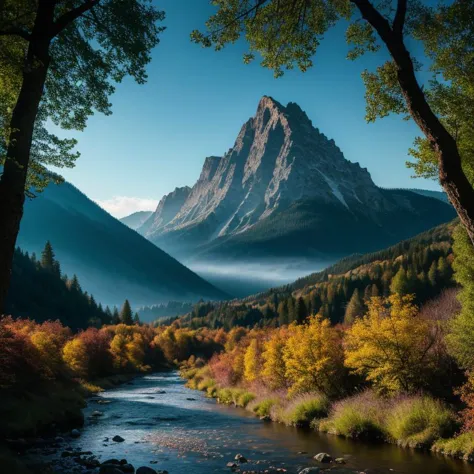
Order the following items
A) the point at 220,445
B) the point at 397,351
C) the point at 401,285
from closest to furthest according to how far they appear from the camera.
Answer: the point at 220,445 < the point at 397,351 < the point at 401,285

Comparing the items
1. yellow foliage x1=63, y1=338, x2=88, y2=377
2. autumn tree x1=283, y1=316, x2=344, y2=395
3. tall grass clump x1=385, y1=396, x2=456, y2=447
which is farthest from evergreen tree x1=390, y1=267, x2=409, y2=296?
tall grass clump x1=385, y1=396, x2=456, y2=447

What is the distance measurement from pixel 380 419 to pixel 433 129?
2942cm

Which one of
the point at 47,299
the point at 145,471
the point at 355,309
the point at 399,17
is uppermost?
the point at 47,299

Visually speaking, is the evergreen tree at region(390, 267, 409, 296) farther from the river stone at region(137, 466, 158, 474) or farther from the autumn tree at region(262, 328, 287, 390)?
the river stone at region(137, 466, 158, 474)

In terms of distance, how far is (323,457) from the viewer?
26.6 metres

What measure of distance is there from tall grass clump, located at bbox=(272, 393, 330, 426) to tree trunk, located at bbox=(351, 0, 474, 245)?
34.3 meters

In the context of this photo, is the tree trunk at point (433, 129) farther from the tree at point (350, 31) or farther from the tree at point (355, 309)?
the tree at point (355, 309)

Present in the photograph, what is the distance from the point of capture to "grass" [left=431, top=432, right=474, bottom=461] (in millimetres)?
25656

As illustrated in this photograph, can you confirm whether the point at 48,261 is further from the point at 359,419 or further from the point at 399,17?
the point at 399,17

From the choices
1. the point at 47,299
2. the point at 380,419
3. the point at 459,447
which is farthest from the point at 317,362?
the point at 47,299

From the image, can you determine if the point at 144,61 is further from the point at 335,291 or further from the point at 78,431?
the point at 335,291

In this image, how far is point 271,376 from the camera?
53.3 metres

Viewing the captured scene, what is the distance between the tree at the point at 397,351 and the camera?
35.5m

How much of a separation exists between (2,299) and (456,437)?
29040 mm
